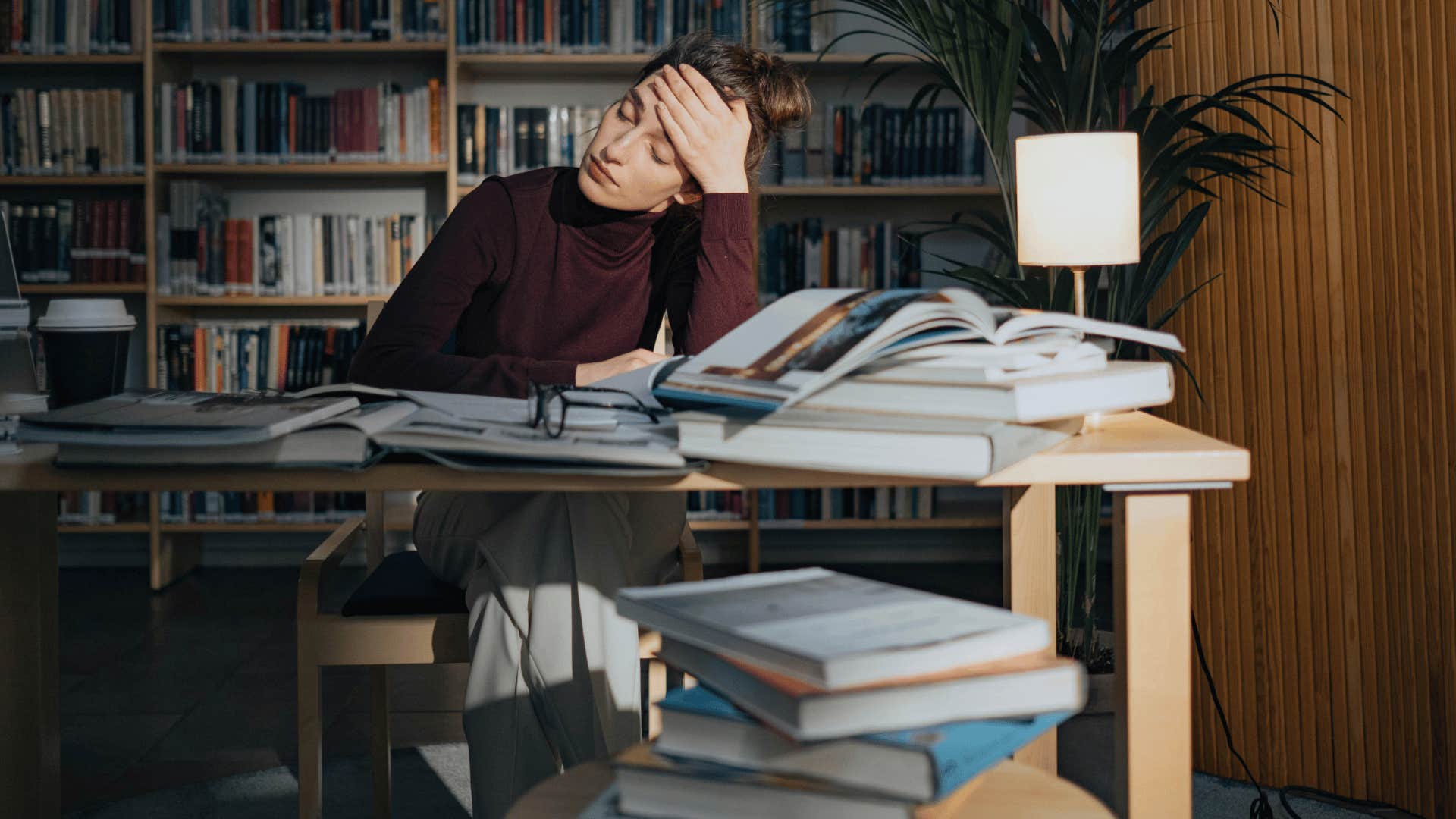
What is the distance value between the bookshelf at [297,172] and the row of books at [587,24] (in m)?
0.04

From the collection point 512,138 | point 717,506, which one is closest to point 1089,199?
point 717,506

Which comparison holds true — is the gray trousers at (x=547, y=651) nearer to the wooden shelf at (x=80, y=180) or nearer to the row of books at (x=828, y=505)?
the row of books at (x=828, y=505)

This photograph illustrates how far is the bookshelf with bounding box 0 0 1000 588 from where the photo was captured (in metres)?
3.68

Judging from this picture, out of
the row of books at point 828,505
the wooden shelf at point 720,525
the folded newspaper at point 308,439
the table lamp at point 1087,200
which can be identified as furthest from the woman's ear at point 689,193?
the row of books at point 828,505

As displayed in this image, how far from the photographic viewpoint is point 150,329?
371 cm

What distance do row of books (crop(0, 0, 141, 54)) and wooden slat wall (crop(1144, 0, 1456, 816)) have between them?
2.99 meters

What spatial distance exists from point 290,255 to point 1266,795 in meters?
3.00

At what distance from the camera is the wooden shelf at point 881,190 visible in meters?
3.77

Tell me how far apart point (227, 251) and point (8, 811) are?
2.82m

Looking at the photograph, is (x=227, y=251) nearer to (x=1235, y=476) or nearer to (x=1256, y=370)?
(x=1256, y=370)

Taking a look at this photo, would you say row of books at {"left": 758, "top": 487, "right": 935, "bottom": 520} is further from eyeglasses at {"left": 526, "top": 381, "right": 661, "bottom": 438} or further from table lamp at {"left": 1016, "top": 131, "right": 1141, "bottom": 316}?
eyeglasses at {"left": 526, "top": 381, "right": 661, "bottom": 438}

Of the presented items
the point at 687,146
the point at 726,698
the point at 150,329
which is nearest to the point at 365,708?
the point at 687,146

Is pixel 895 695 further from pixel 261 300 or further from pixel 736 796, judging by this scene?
pixel 261 300

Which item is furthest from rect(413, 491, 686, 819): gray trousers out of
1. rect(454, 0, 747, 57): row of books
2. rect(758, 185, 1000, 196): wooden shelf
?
rect(454, 0, 747, 57): row of books
